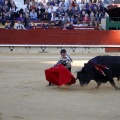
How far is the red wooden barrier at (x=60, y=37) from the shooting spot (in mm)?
22656

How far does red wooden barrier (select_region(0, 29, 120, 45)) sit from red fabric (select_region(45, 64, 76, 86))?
12145mm

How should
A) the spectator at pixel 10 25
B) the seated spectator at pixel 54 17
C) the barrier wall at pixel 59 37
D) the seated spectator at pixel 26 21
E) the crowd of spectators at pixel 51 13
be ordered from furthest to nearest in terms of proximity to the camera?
the barrier wall at pixel 59 37
the spectator at pixel 10 25
the seated spectator at pixel 54 17
the crowd of spectators at pixel 51 13
the seated spectator at pixel 26 21

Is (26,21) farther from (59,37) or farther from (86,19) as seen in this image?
(86,19)

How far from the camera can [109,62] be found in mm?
10211

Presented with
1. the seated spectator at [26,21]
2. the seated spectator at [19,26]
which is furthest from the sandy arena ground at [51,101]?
the seated spectator at [19,26]

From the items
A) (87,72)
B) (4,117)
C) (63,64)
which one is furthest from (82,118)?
(63,64)

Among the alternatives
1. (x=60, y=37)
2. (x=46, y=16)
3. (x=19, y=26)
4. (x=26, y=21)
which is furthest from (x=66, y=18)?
(x=19, y=26)

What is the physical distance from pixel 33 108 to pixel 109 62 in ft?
9.15

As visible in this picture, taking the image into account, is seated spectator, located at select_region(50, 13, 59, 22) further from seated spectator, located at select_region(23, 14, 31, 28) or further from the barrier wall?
seated spectator, located at select_region(23, 14, 31, 28)

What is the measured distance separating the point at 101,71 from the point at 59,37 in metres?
12.9

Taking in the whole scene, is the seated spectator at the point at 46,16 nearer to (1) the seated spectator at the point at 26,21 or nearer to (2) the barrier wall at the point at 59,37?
(2) the barrier wall at the point at 59,37

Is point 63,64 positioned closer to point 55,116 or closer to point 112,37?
point 55,116

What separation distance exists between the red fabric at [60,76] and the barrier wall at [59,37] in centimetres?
1213

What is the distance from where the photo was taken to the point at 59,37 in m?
22.9
